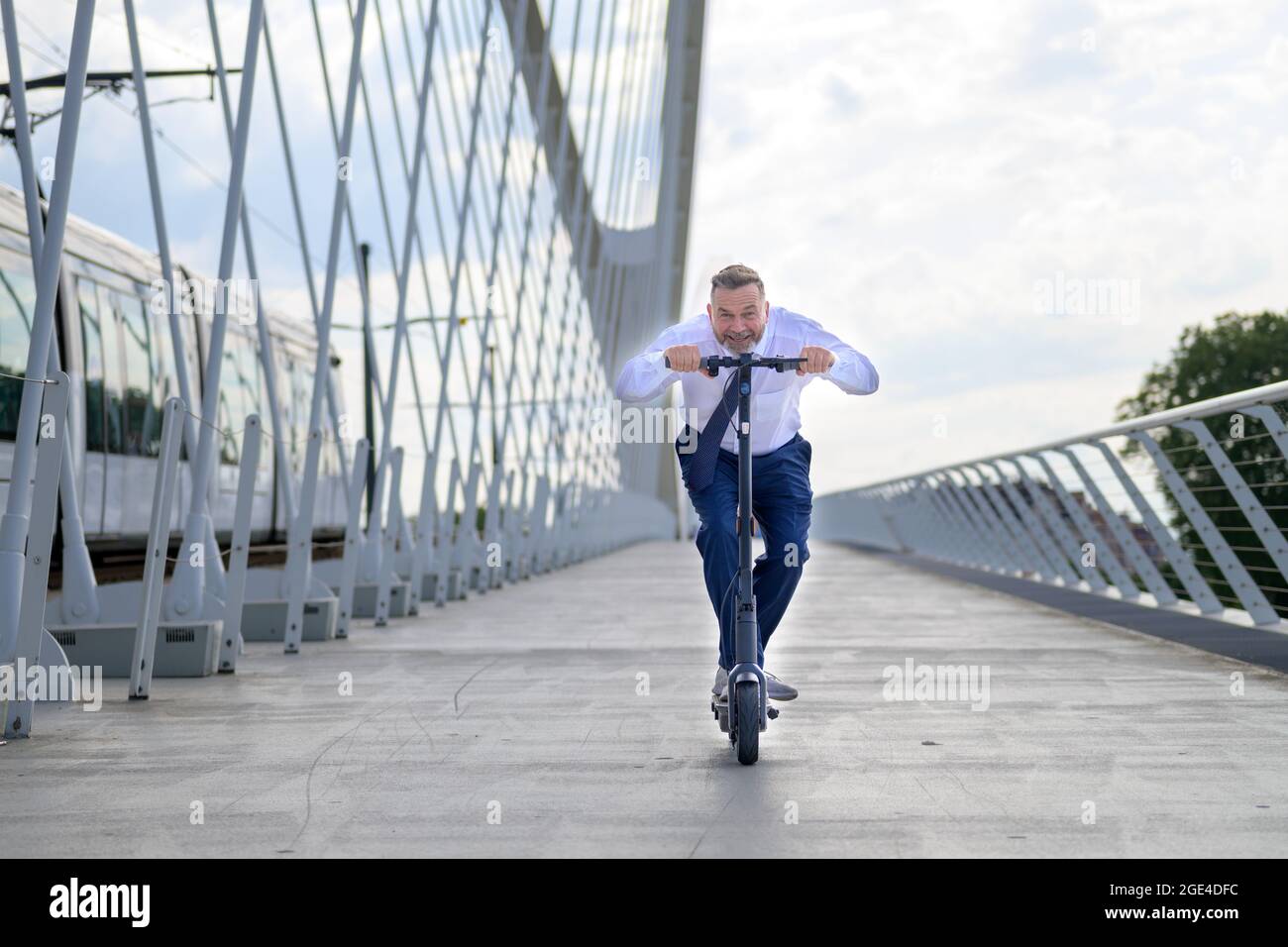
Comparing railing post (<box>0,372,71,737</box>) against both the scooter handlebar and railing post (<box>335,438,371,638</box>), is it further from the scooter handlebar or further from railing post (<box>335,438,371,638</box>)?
railing post (<box>335,438,371,638</box>)

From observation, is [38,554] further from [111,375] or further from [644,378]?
[111,375]

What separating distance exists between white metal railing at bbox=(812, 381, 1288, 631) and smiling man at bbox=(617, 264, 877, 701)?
7.10 ft

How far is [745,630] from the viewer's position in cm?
425

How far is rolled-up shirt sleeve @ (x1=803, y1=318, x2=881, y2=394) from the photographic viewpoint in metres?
4.46

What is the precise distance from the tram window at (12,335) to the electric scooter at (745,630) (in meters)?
7.50

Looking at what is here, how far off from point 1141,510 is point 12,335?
291 inches

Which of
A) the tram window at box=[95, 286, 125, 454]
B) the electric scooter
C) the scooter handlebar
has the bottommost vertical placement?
the electric scooter

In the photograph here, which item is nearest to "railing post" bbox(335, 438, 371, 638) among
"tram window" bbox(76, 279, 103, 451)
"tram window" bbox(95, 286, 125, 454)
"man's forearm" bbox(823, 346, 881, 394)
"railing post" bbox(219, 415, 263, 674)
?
"railing post" bbox(219, 415, 263, 674)

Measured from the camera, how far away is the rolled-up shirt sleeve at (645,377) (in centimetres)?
426

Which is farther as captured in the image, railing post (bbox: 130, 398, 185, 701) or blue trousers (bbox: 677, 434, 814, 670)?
railing post (bbox: 130, 398, 185, 701)

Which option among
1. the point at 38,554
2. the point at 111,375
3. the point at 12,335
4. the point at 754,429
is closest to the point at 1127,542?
the point at 754,429

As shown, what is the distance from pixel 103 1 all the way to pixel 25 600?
4227 mm

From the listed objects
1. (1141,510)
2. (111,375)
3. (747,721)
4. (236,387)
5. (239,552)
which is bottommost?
(747,721)
